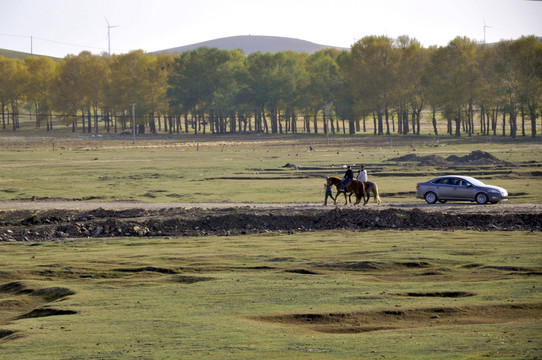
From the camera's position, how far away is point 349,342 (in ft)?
54.3

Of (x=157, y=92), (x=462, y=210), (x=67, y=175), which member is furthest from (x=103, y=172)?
(x=157, y=92)

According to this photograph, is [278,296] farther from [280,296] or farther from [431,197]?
[431,197]

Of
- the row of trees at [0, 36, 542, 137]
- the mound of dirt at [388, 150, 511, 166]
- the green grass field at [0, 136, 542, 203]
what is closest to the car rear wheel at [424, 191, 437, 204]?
the green grass field at [0, 136, 542, 203]

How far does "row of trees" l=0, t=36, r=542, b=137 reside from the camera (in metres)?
132

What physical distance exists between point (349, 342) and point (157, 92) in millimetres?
156022

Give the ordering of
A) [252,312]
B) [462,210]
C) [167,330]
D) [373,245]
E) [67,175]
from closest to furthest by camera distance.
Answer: [167,330]
[252,312]
[373,245]
[462,210]
[67,175]

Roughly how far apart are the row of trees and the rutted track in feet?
273

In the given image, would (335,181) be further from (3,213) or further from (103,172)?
(103,172)

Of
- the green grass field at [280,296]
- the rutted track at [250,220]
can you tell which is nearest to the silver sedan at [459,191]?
the rutted track at [250,220]

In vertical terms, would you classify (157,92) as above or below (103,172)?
above

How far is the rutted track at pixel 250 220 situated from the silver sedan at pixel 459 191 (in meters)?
1.19

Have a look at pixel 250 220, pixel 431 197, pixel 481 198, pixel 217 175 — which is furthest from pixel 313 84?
pixel 250 220

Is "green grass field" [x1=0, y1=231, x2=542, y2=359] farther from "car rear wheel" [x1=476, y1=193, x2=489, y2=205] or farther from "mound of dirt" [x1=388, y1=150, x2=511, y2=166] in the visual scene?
"mound of dirt" [x1=388, y1=150, x2=511, y2=166]

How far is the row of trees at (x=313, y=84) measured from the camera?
132125 millimetres
